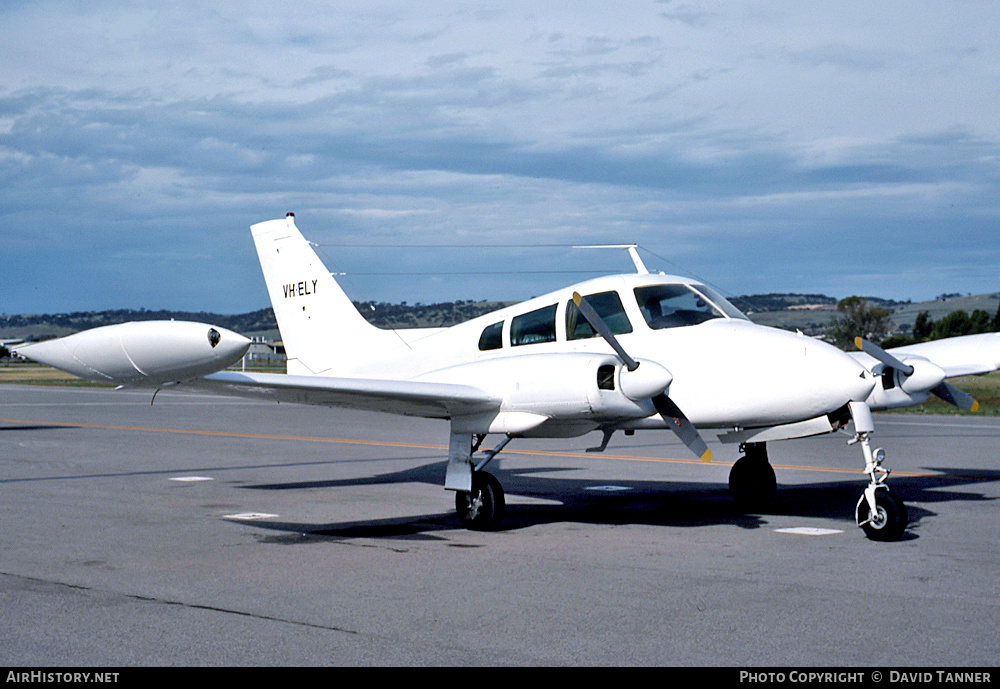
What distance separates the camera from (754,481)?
1202 cm

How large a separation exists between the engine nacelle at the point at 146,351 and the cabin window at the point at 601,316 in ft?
13.9

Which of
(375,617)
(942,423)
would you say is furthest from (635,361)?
(942,423)

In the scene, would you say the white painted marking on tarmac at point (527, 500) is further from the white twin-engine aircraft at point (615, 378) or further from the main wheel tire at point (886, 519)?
the main wheel tire at point (886, 519)

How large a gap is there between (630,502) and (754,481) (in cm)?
169

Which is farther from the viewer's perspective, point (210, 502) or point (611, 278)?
point (210, 502)

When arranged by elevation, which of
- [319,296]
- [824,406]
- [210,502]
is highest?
[319,296]

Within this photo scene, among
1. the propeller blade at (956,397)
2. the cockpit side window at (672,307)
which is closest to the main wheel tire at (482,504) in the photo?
the cockpit side window at (672,307)

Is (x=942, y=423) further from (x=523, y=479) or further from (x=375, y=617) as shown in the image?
(x=375, y=617)

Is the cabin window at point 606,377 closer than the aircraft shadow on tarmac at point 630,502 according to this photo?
Yes

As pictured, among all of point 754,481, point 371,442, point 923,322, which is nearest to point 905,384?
point 754,481

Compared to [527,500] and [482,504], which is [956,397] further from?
[482,504]

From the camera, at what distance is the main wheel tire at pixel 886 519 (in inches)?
371
